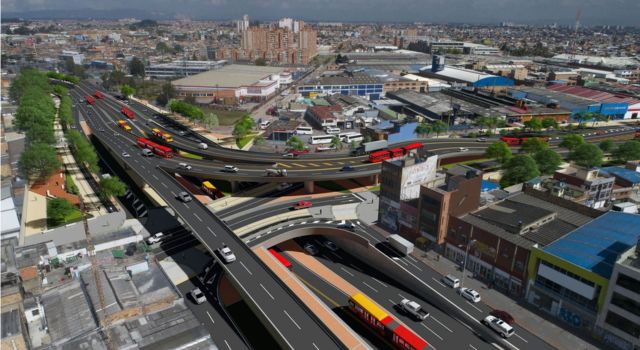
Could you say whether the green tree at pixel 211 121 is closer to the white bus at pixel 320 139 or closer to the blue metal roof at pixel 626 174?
the white bus at pixel 320 139

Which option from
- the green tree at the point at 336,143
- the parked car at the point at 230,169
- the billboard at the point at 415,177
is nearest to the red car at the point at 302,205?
the parked car at the point at 230,169

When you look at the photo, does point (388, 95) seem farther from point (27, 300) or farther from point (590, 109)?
point (27, 300)

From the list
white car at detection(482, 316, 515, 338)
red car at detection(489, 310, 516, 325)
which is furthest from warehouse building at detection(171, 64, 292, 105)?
white car at detection(482, 316, 515, 338)

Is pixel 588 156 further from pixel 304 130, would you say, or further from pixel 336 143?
pixel 304 130

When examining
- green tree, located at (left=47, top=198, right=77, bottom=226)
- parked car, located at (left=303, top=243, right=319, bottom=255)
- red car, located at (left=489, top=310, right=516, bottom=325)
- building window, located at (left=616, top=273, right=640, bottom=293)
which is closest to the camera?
building window, located at (left=616, top=273, right=640, bottom=293)

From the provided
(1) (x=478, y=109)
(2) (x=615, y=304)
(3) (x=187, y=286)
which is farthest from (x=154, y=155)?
(1) (x=478, y=109)

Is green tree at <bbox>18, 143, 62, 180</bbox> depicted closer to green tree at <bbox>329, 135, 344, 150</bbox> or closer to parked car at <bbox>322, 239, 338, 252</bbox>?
parked car at <bbox>322, 239, 338, 252</bbox>
